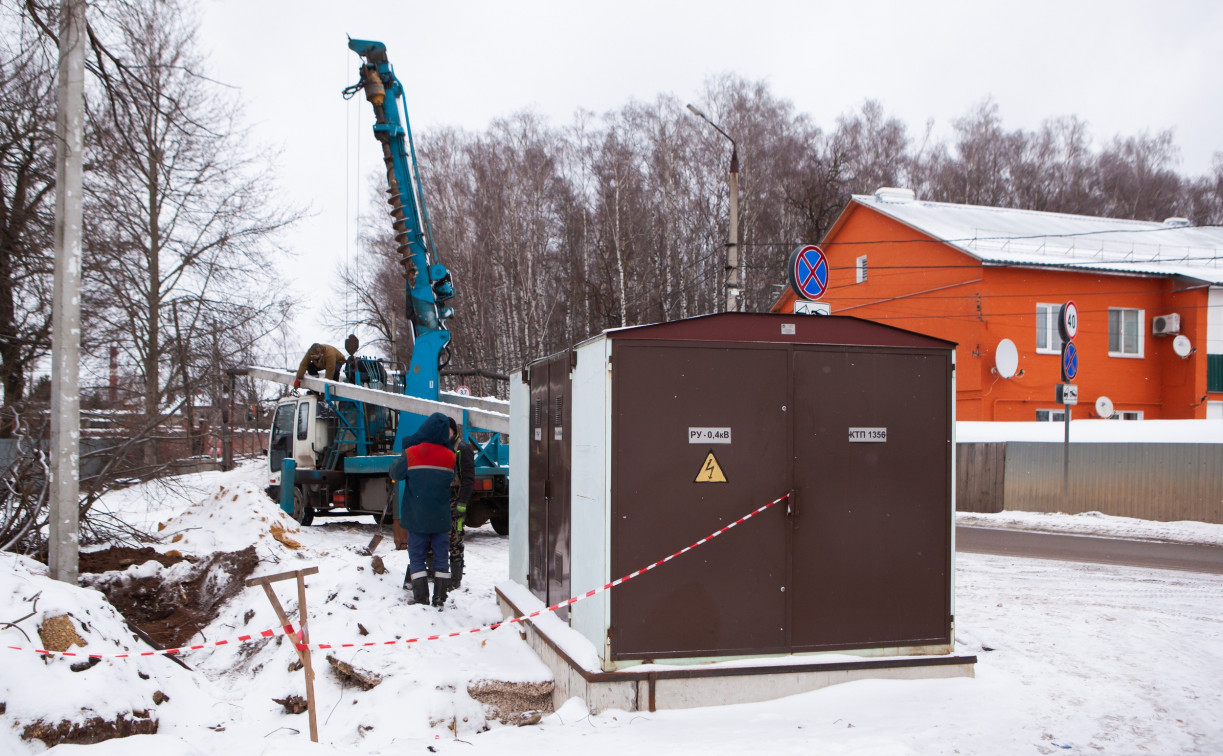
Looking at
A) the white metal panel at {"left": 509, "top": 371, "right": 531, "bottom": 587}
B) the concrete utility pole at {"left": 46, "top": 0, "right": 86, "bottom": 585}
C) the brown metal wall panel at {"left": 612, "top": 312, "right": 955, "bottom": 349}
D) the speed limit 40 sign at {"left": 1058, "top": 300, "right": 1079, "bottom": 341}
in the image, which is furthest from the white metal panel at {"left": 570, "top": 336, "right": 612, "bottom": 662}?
the speed limit 40 sign at {"left": 1058, "top": 300, "right": 1079, "bottom": 341}

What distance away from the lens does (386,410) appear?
54.5 feet

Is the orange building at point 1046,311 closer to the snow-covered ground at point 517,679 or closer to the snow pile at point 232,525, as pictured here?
the snow pile at point 232,525

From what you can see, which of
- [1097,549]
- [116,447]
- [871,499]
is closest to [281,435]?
[116,447]

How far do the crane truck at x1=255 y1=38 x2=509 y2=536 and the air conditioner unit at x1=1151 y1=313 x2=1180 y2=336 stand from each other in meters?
22.8

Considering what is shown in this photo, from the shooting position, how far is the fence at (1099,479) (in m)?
16.7

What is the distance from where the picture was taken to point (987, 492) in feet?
63.8

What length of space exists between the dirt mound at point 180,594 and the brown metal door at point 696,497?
4.91 meters

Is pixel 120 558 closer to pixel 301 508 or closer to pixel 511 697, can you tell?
pixel 511 697

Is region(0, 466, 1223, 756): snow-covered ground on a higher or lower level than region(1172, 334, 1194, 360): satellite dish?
lower

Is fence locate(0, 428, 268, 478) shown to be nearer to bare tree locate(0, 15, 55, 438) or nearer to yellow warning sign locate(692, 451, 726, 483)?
bare tree locate(0, 15, 55, 438)

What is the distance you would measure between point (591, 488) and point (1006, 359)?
23162 mm

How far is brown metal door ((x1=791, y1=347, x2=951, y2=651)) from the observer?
583 centimetres

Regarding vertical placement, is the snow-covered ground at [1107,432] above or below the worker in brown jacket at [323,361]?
below

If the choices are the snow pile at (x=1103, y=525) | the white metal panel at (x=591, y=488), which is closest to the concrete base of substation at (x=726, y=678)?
the white metal panel at (x=591, y=488)
